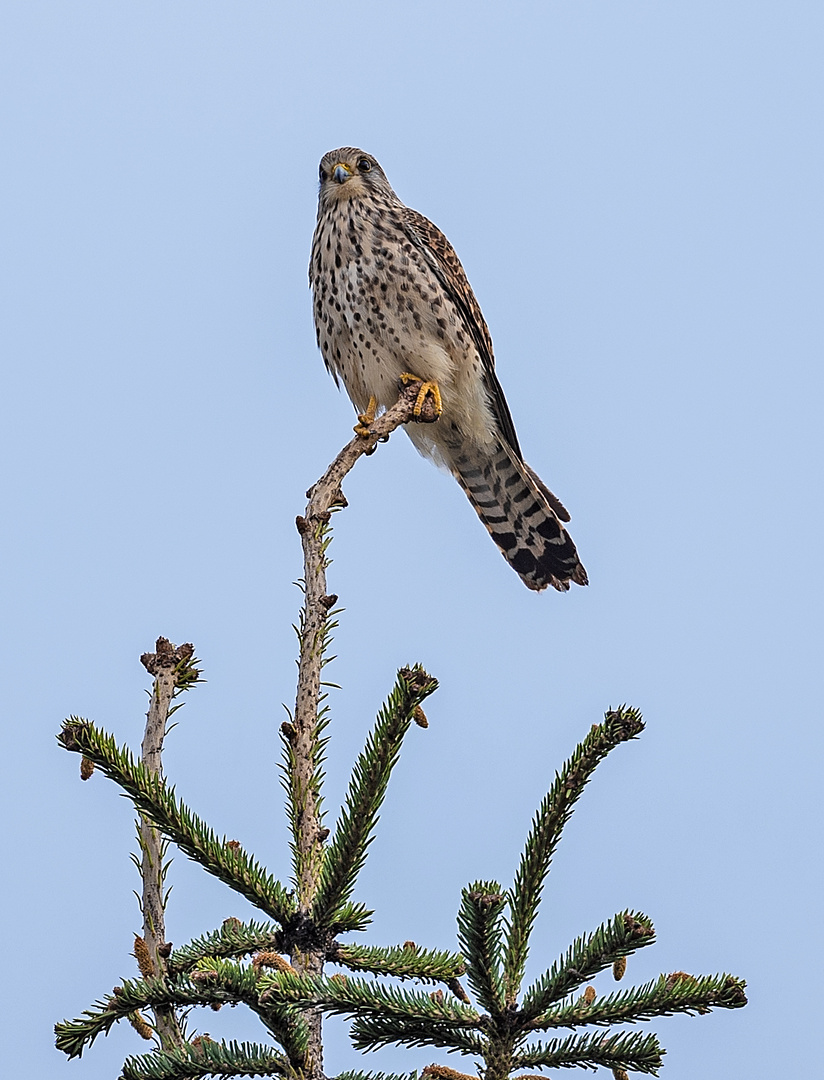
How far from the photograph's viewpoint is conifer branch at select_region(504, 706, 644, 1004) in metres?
1.70

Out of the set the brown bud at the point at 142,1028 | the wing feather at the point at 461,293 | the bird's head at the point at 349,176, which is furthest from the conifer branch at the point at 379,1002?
the bird's head at the point at 349,176

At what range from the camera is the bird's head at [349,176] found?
5.33m

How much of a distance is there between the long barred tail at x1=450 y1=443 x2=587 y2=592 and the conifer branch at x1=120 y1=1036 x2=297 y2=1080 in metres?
3.95

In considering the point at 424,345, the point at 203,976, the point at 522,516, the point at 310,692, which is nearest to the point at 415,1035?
the point at 203,976

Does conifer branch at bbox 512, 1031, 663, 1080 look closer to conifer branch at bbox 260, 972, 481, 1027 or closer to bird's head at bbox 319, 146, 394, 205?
conifer branch at bbox 260, 972, 481, 1027

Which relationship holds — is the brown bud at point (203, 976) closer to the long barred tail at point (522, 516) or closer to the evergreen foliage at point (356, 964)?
the evergreen foliage at point (356, 964)

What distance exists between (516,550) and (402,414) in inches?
85.8

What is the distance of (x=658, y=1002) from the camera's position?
64.7 inches

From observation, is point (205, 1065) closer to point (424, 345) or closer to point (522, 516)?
point (424, 345)

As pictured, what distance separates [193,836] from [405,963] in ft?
1.32

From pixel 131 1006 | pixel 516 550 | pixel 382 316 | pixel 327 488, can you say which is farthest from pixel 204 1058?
pixel 516 550

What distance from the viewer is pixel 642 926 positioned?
154 centimetres

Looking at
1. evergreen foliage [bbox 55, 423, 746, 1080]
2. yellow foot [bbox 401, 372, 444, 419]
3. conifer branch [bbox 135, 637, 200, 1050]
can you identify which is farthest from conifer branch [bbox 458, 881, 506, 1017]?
yellow foot [bbox 401, 372, 444, 419]

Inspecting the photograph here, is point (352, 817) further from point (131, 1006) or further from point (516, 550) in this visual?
point (516, 550)
